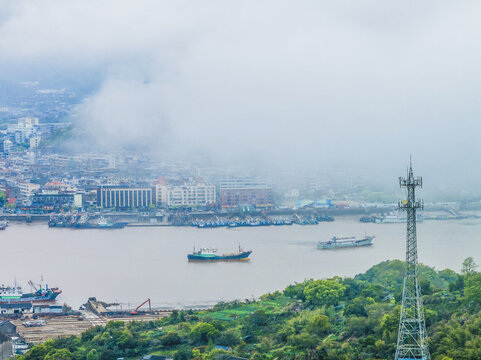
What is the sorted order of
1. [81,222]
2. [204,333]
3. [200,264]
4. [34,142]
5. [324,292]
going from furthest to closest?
1. [34,142]
2. [81,222]
3. [200,264]
4. [324,292]
5. [204,333]

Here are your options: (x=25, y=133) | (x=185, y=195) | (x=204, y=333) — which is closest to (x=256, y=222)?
(x=185, y=195)

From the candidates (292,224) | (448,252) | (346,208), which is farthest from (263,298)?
(346,208)

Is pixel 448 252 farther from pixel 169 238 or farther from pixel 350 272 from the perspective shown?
pixel 169 238

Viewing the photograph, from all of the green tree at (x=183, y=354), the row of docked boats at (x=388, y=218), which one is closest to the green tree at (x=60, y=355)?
the green tree at (x=183, y=354)

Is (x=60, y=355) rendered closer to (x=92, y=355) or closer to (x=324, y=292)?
(x=92, y=355)

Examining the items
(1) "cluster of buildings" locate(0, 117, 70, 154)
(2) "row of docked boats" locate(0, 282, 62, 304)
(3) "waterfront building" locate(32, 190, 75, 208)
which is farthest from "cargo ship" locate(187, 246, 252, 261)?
(1) "cluster of buildings" locate(0, 117, 70, 154)

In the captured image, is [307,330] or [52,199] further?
[52,199]

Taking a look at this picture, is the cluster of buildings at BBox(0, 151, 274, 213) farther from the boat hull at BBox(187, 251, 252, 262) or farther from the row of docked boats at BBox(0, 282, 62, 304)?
the row of docked boats at BBox(0, 282, 62, 304)
